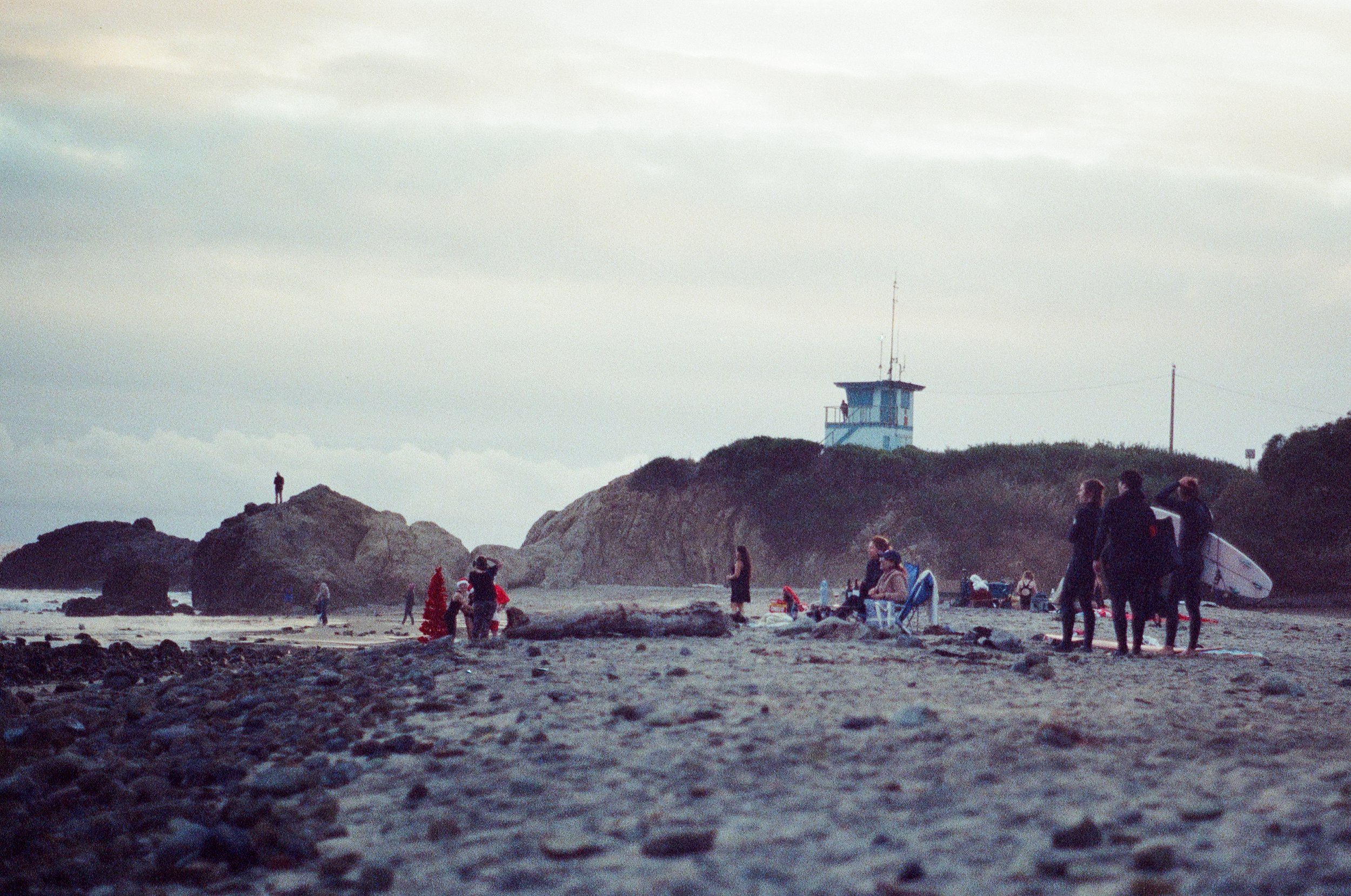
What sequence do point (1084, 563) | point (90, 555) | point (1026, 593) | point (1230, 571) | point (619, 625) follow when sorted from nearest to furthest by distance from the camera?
point (1084, 563) → point (619, 625) → point (1230, 571) → point (1026, 593) → point (90, 555)

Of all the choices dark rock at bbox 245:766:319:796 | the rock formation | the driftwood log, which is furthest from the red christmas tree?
the rock formation

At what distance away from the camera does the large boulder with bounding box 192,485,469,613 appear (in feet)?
172

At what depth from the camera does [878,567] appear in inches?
729

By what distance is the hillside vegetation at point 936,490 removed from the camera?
146ft

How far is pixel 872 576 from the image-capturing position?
18531 millimetres

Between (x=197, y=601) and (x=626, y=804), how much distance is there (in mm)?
54802

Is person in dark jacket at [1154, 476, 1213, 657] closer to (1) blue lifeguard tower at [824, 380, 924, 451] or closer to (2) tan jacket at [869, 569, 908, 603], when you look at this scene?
(2) tan jacket at [869, 569, 908, 603]

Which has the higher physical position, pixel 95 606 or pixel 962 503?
pixel 962 503

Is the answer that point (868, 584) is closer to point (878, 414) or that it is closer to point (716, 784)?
point (716, 784)

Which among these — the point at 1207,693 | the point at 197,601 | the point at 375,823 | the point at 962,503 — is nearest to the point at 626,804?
the point at 375,823

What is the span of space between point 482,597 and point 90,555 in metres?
74.0

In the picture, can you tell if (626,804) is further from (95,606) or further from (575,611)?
(95,606)

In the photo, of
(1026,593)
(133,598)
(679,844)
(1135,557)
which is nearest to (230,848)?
(679,844)

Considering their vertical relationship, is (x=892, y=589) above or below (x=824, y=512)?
below
